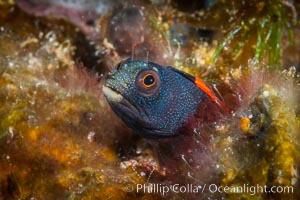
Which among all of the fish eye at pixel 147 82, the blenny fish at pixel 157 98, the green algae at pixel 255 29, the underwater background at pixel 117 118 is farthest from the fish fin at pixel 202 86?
the green algae at pixel 255 29

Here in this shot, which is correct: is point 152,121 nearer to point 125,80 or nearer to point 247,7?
point 125,80

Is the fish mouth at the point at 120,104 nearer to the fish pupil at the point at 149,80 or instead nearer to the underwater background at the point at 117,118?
the fish pupil at the point at 149,80

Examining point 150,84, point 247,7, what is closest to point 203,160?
point 150,84

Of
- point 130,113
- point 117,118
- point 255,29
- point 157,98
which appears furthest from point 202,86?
point 255,29

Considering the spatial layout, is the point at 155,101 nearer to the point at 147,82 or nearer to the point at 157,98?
the point at 157,98

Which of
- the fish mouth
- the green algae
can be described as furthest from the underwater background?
the fish mouth

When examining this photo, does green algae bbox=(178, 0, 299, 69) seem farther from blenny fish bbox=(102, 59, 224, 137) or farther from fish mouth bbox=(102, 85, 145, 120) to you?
fish mouth bbox=(102, 85, 145, 120)
